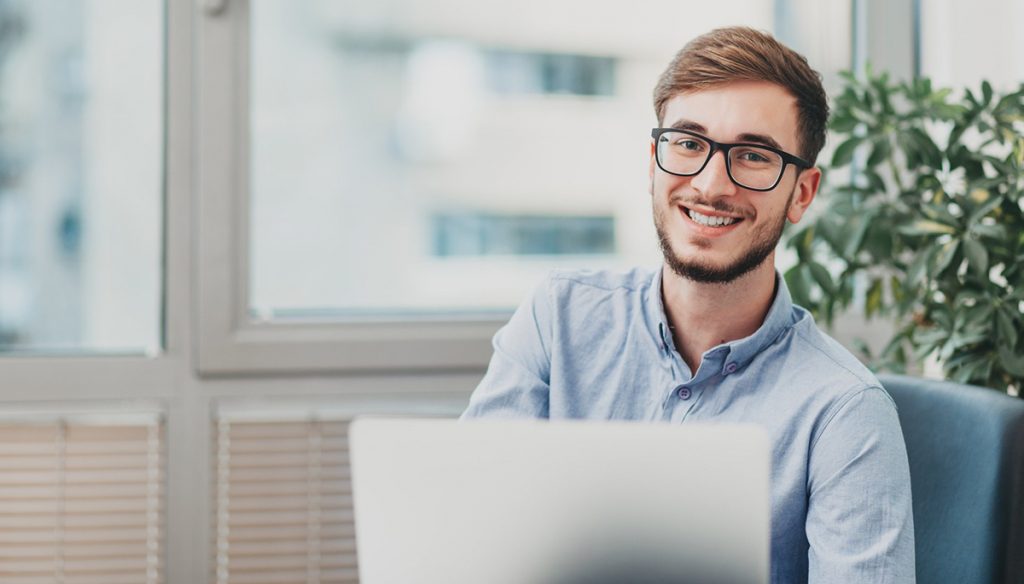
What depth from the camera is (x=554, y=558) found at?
777mm


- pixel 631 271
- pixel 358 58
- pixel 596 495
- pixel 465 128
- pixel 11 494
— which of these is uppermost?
pixel 358 58

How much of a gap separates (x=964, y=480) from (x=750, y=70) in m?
0.60


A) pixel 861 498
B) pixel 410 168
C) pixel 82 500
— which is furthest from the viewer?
pixel 410 168

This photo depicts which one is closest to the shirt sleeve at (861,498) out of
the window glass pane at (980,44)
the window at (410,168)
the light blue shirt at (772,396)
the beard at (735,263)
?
the light blue shirt at (772,396)

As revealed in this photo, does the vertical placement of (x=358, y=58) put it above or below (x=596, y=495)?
above

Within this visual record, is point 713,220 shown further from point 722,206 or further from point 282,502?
point 282,502

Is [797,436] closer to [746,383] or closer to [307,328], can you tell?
[746,383]

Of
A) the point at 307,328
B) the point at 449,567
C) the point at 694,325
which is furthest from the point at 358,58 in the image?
the point at 449,567

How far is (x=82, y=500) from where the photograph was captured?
2.02 m

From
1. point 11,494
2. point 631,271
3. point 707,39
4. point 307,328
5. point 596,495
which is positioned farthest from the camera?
point 307,328

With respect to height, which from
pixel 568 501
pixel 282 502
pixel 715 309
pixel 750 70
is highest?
pixel 750 70

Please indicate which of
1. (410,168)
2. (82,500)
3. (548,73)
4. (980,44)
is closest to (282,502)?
(82,500)

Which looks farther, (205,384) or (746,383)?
(205,384)

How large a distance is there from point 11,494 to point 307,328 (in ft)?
2.25
